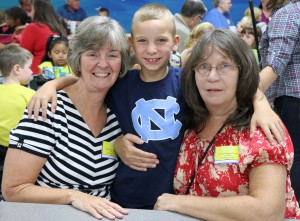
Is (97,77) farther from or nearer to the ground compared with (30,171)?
farther from the ground

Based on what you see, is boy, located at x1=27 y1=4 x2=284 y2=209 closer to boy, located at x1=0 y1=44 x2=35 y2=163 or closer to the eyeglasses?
the eyeglasses

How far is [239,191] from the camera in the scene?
5.64 feet

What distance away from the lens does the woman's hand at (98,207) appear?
5.55ft

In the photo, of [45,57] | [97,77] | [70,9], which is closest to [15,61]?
[45,57]

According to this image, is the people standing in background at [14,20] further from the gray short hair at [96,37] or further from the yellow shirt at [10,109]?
the gray short hair at [96,37]

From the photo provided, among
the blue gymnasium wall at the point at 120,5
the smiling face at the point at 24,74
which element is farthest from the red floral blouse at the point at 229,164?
the blue gymnasium wall at the point at 120,5

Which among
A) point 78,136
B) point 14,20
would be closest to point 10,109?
point 78,136

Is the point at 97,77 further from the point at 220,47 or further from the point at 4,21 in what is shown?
the point at 4,21

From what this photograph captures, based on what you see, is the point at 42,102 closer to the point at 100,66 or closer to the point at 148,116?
the point at 100,66

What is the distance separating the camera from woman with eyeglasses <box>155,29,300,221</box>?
5.32 feet

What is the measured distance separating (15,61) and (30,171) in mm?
2314

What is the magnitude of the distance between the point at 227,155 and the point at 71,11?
25.2ft

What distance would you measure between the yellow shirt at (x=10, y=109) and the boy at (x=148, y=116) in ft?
4.87

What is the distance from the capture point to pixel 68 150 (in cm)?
200
